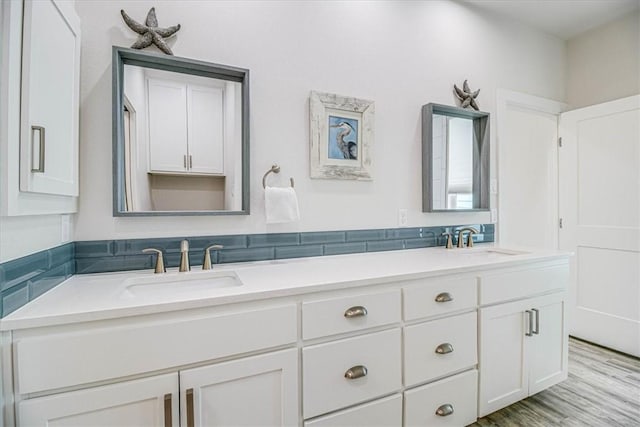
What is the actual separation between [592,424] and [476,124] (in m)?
2.00

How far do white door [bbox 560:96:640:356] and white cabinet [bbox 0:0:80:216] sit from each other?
3624 millimetres

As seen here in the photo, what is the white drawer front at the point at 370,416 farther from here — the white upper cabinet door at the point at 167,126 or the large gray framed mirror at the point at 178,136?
the white upper cabinet door at the point at 167,126

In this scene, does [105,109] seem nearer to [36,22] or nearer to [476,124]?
[36,22]

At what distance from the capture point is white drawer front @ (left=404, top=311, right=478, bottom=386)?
4.86ft

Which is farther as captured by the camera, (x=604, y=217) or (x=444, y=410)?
(x=604, y=217)

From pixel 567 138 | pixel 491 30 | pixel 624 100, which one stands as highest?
pixel 491 30

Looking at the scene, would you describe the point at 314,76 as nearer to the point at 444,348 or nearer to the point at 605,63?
the point at 444,348

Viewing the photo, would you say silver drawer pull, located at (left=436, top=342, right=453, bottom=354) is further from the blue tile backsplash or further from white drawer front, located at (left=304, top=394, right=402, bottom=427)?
the blue tile backsplash

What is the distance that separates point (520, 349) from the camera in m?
1.85

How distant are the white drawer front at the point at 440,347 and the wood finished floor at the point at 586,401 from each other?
17.6 inches

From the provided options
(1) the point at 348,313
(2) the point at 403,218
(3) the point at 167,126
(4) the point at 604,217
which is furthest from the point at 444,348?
(4) the point at 604,217

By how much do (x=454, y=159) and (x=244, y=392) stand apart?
2.05 metres

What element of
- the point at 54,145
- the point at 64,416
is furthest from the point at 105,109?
the point at 64,416

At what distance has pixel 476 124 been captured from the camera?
2.51 meters
